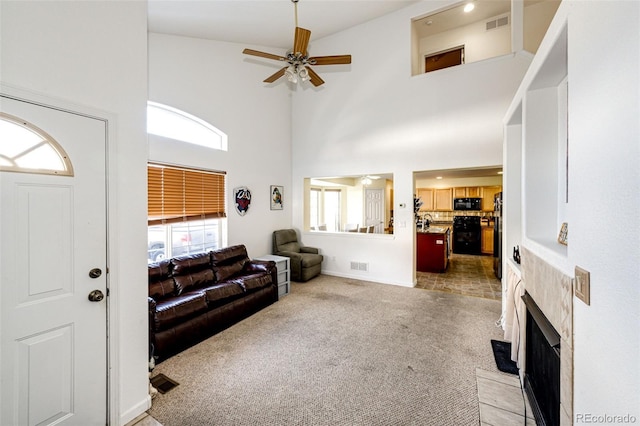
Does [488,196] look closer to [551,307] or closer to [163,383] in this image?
[551,307]

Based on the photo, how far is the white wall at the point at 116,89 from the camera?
56.6 inches

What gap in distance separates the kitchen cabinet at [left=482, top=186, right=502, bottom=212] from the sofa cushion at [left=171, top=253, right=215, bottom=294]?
8.02 metres

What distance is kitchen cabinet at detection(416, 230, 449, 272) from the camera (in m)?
5.86

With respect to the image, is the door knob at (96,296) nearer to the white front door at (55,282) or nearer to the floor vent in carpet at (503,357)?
the white front door at (55,282)

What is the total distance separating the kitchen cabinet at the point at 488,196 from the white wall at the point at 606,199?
8.03 m

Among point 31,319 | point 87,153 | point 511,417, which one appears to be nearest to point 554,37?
point 511,417

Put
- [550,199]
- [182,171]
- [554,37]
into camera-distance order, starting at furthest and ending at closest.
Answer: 1. [182,171]
2. [550,199]
3. [554,37]

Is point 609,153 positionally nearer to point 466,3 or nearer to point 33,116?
point 33,116

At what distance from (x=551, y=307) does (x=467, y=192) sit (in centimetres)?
784

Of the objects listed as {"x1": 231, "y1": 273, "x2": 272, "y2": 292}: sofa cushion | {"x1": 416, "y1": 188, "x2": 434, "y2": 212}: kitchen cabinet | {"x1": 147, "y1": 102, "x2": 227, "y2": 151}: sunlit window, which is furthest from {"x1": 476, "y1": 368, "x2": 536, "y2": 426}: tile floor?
{"x1": 416, "y1": 188, "x2": 434, "y2": 212}: kitchen cabinet

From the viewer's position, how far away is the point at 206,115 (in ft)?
14.4

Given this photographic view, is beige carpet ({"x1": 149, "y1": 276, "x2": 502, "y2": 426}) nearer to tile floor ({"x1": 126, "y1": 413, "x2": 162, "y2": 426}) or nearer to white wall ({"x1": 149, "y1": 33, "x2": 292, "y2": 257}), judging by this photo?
tile floor ({"x1": 126, "y1": 413, "x2": 162, "y2": 426})

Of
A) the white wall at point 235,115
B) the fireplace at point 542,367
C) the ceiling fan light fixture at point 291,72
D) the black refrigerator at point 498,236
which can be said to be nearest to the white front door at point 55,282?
the white wall at point 235,115

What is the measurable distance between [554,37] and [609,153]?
989mm
